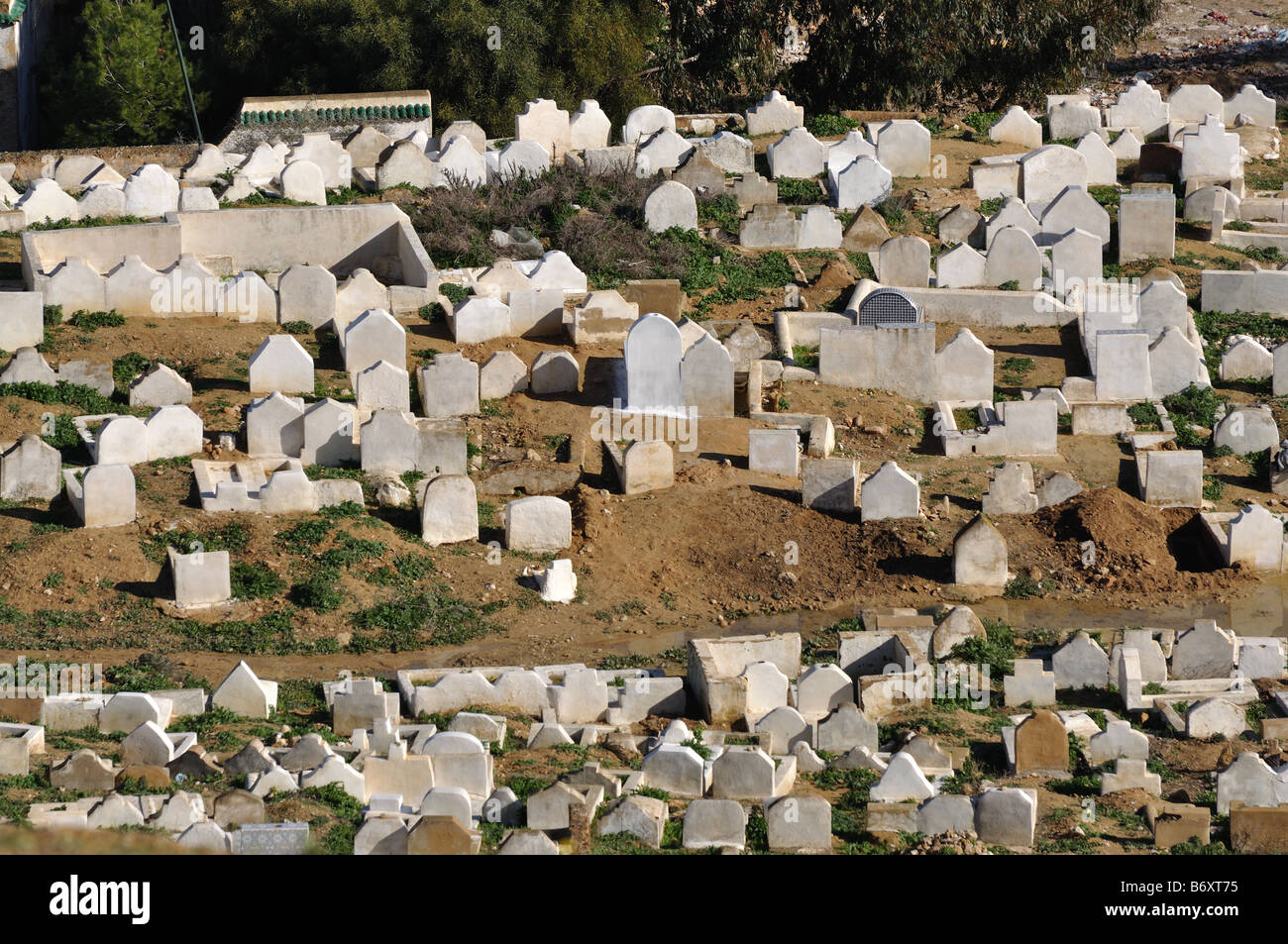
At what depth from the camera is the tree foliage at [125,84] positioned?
40.8m

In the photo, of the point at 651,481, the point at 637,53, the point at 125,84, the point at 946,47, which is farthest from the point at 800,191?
the point at 125,84

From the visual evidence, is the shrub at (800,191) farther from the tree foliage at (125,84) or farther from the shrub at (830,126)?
the tree foliage at (125,84)

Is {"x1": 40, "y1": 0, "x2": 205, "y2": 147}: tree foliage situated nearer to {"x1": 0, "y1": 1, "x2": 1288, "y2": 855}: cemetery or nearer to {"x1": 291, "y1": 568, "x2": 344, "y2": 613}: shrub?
{"x1": 0, "y1": 1, "x2": 1288, "y2": 855}: cemetery

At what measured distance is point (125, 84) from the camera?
4094 cm

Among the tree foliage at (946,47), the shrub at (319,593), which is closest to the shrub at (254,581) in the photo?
the shrub at (319,593)

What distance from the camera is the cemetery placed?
17.0m

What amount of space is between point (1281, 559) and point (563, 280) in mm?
9482

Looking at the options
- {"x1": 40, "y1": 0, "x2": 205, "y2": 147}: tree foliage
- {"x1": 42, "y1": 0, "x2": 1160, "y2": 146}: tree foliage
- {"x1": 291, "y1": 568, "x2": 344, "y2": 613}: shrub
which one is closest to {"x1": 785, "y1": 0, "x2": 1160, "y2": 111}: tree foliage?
{"x1": 42, "y1": 0, "x2": 1160, "y2": 146}: tree foliage

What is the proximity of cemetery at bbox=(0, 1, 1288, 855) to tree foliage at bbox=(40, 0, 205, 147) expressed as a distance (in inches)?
257

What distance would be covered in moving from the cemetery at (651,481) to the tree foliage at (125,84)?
654 centimetres

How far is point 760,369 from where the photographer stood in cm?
2602

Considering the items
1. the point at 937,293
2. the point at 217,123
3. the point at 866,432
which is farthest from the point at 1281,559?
the point at 217,123

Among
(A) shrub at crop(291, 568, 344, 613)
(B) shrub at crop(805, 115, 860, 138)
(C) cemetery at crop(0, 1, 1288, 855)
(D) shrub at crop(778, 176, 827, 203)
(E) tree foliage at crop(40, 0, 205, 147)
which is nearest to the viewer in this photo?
(C) cemetery at crop(0, 1, 1288, 855)

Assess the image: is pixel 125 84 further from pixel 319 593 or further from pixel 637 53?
pixel 319 593
